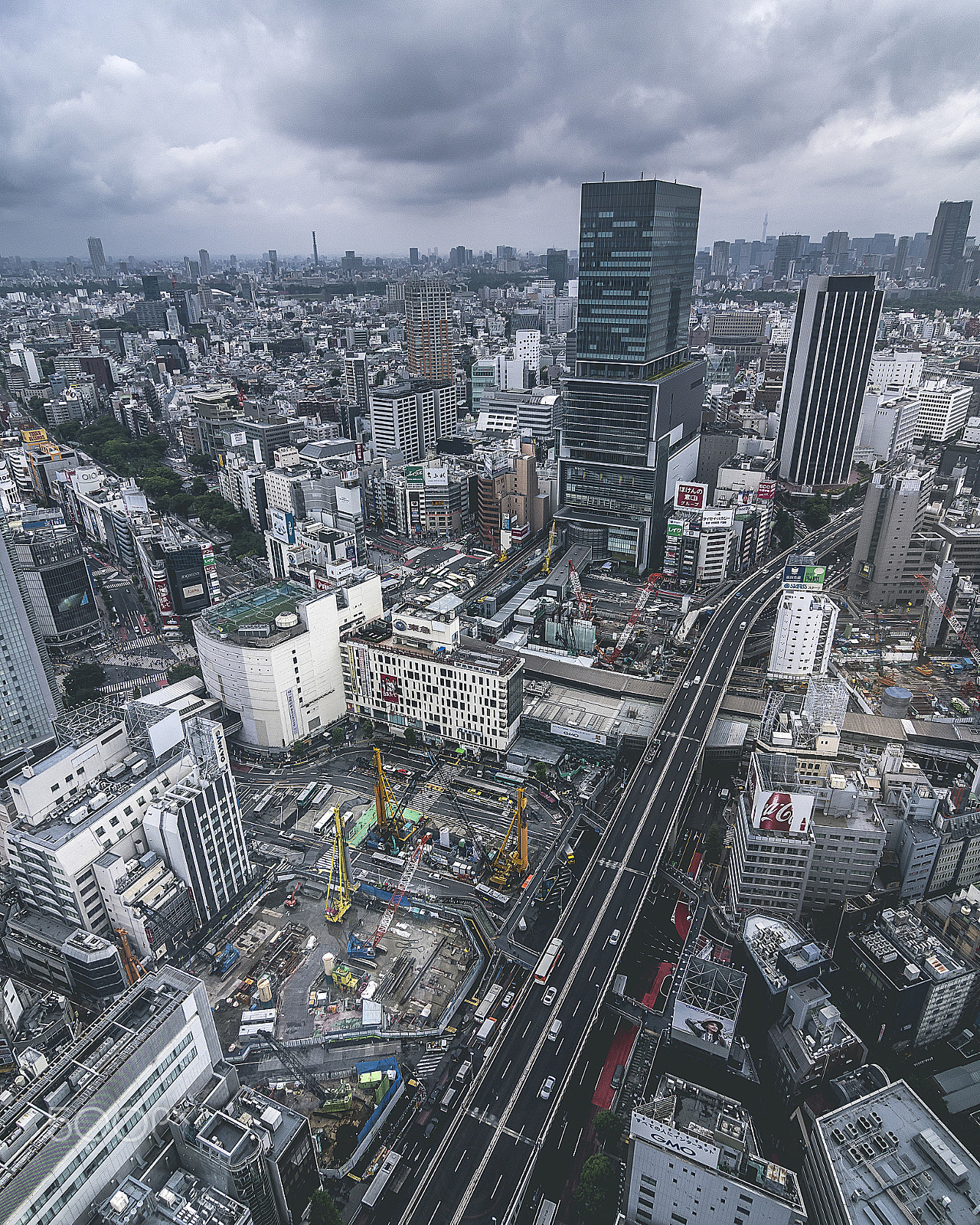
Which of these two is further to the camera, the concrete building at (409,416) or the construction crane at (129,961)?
the concrete building at (409,416)

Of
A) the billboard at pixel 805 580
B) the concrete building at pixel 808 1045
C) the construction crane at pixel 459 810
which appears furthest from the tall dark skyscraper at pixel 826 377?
the concrete building at pixel 808 1045

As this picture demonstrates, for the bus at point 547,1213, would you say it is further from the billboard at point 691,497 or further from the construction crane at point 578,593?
the billboard at point 691,497

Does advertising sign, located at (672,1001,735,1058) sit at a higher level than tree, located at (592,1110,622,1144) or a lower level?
higher

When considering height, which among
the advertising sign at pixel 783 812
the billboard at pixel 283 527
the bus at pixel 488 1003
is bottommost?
the bus at pixel 488 1003

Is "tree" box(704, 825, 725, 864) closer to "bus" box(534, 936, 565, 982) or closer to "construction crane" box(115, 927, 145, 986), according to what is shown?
"bus" box(534, 936, 565, 982)

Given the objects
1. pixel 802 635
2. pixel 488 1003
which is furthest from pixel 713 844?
pixel 802 635

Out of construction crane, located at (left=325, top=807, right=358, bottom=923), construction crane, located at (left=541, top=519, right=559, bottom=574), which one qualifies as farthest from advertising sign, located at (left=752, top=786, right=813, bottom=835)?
construction crane, located at (left=541, top=519, right=559, bottom=574)
